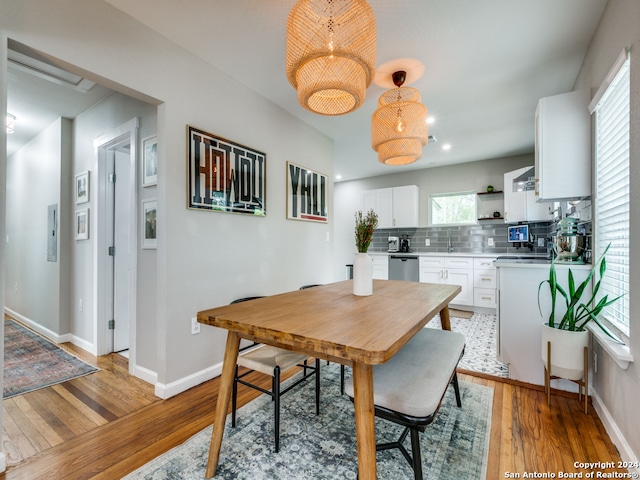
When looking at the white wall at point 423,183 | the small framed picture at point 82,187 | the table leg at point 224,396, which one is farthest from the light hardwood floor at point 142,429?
the white wall at point 423,183

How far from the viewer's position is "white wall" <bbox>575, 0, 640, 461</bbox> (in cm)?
136

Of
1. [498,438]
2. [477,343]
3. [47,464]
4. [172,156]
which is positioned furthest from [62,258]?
[477,343]

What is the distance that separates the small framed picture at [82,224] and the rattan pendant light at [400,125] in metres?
2.89

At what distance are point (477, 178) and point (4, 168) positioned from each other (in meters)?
5.65

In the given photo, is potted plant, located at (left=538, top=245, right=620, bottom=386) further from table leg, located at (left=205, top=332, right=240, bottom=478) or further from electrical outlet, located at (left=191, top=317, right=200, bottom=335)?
electrical outlet, located at (left=191, top=317, right=200, bottom=335)

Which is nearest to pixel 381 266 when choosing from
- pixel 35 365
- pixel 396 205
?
pixel 396 205

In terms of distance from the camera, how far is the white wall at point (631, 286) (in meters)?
1.36

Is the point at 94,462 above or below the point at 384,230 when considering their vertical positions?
below

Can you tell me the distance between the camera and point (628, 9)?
1.47m

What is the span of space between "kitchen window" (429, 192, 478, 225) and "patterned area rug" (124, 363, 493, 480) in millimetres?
3910

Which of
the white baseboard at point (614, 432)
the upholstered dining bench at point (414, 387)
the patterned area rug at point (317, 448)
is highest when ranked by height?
the upholstered dining bench at point (414, 387)

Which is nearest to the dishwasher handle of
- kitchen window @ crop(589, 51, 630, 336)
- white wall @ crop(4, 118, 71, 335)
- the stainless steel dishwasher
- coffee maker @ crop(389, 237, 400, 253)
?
the stainless steel dishwasher

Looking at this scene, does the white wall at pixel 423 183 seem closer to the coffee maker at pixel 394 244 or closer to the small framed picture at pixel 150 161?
the coffee maker at pixel 394 244

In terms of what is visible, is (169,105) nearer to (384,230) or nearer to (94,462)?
(94,462)
